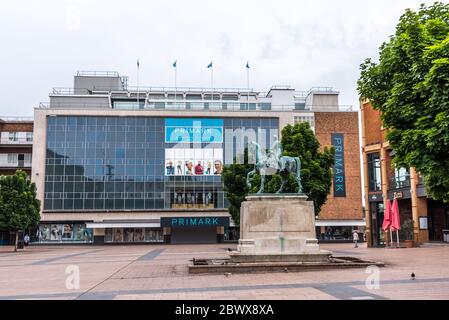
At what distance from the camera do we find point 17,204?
46.2 meters

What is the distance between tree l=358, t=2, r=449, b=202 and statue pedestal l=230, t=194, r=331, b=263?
299 inches

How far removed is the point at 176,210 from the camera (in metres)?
66.1

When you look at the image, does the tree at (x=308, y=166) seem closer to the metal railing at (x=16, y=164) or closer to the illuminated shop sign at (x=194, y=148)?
the illuminated shop sign at (x=194, y=148)

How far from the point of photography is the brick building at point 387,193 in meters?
39.5

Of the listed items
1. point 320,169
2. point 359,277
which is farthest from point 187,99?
point 359,277

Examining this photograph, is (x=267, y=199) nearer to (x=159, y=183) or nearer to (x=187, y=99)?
(x=159, y=183)

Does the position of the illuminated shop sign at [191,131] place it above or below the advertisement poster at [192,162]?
above

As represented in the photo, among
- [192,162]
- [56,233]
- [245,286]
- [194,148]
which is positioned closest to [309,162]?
[245,286]

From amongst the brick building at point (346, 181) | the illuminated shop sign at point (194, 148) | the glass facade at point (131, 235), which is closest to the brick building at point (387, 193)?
the brick building at point (346, 181)

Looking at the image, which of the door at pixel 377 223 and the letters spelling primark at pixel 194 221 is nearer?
the door at pixel 377 223

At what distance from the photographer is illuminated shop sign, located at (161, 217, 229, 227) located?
2549 inches

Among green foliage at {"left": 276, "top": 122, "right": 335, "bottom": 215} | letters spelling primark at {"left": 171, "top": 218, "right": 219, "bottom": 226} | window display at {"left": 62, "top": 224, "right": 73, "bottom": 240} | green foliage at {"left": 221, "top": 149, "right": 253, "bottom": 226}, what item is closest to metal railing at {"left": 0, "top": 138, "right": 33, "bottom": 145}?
window display at {"left": 62, "top": 224, "right": 73, "bottom": 240}

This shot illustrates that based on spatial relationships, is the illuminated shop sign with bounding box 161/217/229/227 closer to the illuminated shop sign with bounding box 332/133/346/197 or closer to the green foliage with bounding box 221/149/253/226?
the illuminated shop sign with bounding box 332/133/346/197

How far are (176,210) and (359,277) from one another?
2009 inches
